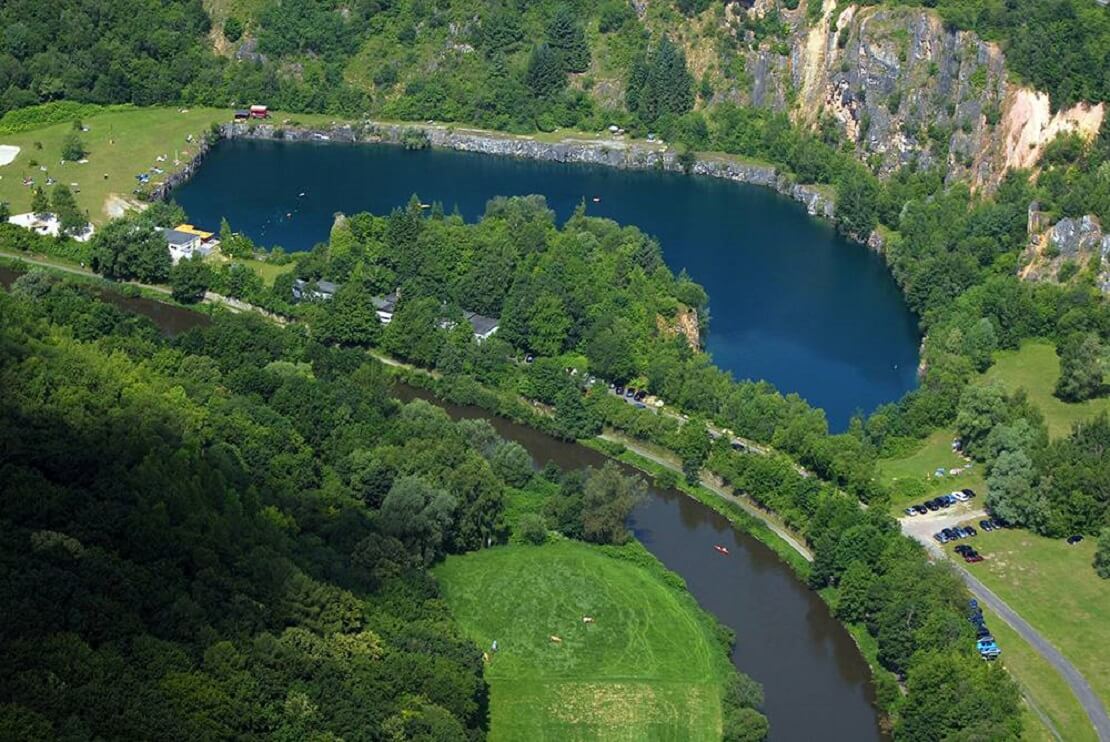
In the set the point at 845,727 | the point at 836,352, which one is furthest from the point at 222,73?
the point at 845,727

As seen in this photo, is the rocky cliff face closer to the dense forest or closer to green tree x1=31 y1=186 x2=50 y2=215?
the dense forest

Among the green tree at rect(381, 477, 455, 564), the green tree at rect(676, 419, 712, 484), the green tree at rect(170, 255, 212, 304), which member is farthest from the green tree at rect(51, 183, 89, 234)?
the green tree at rect(676, 419, 712, 484)

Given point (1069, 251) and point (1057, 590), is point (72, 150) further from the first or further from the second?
point (1057, 590)

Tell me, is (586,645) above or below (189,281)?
above

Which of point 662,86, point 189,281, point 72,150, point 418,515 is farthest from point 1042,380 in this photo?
point 72,150

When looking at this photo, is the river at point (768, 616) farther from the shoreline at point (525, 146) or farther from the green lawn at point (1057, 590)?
the shoreline at point (525, 146)
